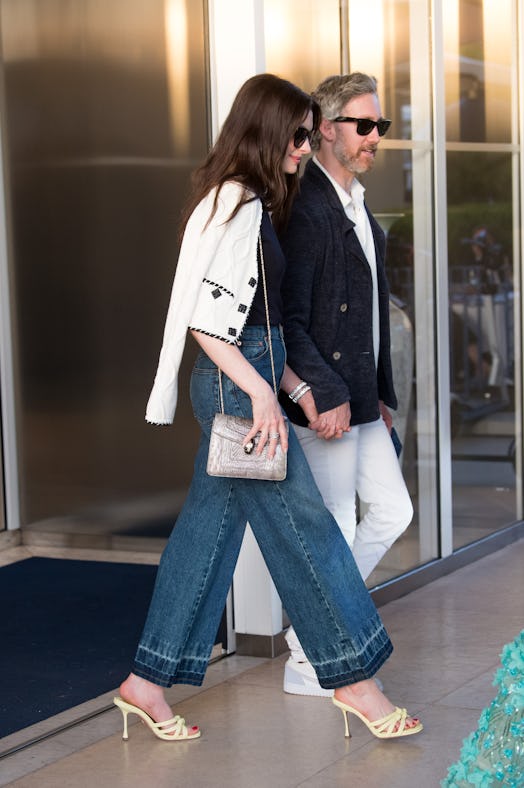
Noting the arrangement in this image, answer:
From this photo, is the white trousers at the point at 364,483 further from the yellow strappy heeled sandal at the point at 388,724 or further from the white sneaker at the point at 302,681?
the yellow strappy heeled sandal at the point at 388,724

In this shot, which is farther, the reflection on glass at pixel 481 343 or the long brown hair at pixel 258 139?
the reflection on glass at pixel 481 343

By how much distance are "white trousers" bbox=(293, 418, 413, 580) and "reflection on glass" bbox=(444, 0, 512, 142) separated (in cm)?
213

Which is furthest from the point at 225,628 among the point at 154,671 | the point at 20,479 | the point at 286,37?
the point at 20,479

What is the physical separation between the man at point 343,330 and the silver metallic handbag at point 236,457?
44 cm

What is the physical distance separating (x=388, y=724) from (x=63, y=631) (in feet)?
5.37

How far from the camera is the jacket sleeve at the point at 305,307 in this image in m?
3.62

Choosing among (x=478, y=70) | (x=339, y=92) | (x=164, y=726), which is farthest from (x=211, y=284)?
(x=478, y=70)

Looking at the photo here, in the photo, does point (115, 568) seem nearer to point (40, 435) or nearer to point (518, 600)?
point (40, 435)

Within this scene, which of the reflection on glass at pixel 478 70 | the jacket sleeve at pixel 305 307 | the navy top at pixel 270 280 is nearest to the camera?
the navy top at pixel 270 280

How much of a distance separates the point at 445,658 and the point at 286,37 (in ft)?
6.76

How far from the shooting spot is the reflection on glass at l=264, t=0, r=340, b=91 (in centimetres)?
426

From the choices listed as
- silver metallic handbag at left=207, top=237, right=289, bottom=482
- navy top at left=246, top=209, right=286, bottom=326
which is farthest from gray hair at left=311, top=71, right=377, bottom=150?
silver metallic handbag at left=207, top=237, right=289, bottom=482

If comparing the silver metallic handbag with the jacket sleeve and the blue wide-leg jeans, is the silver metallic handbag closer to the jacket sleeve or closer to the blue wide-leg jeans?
the blue wide-leg jeans

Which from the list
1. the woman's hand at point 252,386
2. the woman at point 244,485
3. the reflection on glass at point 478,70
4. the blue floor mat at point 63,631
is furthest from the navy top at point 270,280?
the reflection on glass at point 478,70
